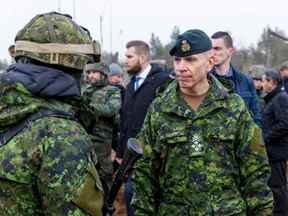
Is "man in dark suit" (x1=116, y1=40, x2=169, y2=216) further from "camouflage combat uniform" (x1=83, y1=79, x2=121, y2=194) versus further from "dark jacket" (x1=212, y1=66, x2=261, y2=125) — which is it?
"dark jacket" (x1=212, y1=66, x2=261, y2=125)

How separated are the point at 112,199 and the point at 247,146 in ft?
3.38

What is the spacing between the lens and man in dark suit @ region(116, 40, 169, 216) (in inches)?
214

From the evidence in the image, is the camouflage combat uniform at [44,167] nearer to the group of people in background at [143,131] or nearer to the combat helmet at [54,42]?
the group of people in background at [143,131]

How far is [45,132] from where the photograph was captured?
82.2 inches

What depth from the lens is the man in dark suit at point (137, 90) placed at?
17.8 ft

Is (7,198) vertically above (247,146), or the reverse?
(7,198)

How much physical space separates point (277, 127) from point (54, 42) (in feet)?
15.0

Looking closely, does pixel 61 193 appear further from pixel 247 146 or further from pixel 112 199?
pixel 247 146

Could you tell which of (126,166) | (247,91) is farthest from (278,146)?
(126,166)

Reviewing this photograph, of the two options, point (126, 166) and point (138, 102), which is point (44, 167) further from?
point (138, 102)

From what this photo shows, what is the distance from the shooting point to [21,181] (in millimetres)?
2080

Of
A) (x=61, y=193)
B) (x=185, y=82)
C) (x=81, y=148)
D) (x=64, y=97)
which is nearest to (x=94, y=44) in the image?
(x=64, y=97)

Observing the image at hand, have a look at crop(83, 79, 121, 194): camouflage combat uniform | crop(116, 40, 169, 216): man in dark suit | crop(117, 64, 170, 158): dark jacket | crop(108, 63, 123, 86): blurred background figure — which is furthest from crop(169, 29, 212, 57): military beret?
crop(108, 63, 123, 86): blurred background figure

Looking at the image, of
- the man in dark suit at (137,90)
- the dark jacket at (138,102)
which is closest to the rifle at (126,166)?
the man in dark suit at (137,90)
